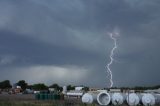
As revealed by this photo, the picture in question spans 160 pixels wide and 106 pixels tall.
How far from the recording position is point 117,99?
199ft

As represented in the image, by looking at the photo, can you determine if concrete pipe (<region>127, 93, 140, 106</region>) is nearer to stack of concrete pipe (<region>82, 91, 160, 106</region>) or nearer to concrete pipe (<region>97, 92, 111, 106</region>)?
stack of concrete pipe (<region>82, 91, 160, 106</region>)

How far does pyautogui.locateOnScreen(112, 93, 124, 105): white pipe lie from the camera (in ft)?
198

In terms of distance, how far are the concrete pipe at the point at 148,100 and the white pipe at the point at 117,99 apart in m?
3.73

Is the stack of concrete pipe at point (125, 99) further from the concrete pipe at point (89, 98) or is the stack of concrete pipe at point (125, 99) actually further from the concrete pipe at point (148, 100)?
the concrete pipe at point (89, 98)

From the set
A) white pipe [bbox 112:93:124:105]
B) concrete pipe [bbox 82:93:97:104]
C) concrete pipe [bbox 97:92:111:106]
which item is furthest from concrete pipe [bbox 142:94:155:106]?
concrete pipe [bbox 82:93:97:104]

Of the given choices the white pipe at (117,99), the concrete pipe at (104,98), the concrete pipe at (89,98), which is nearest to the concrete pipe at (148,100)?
the white pipe at (117,99)

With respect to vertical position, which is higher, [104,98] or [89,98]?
[89,98]

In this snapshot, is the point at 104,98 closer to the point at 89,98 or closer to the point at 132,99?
the point at 89,98

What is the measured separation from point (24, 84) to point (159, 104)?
5522 inches

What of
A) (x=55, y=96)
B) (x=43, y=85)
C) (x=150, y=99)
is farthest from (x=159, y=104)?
(x=43, y=85)

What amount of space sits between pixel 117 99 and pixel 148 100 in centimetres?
533

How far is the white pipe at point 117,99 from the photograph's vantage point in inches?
2378

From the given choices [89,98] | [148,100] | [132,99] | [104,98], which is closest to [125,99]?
[132,99]

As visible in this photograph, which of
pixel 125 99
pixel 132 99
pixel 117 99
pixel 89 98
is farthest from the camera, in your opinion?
pixel 89 98
